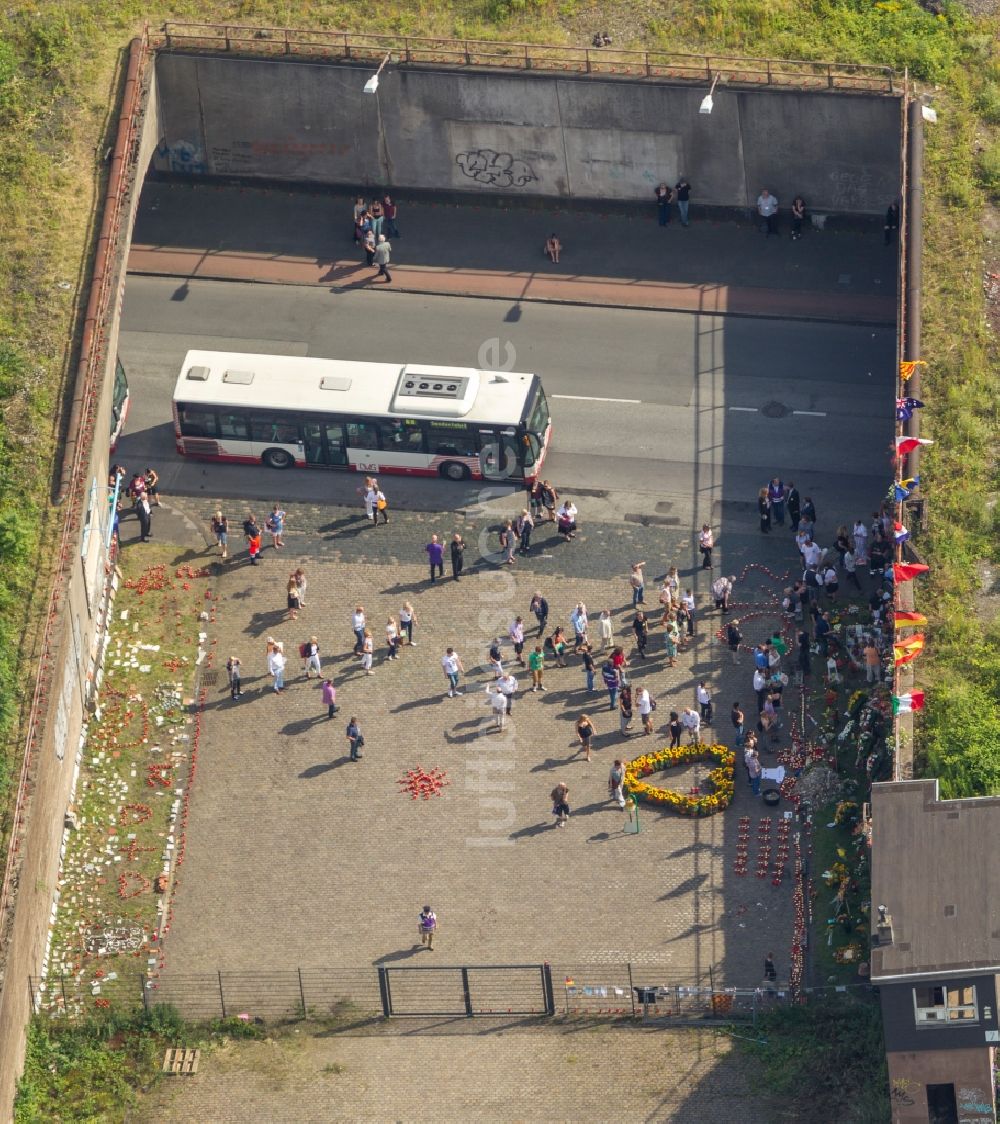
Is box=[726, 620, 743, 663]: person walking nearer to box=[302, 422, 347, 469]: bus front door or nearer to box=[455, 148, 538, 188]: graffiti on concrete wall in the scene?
box=[302, 422, 347, 469]: bus front door

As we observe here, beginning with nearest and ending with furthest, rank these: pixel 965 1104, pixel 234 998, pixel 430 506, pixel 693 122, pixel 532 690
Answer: pixel 965 1104 < pixel 234 998 < pixel 532 690 < pixel 430 506 < pixel 693 122

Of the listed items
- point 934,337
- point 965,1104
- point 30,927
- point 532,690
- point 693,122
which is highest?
point 693,122


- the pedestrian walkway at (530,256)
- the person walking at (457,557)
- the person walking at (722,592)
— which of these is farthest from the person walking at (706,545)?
the pedestrian walkway at (530,256)

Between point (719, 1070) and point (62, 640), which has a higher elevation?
point (62, 640)

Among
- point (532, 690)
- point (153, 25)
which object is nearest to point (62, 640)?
point (532, 690)

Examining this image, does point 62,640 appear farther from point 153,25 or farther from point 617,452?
point 153,25

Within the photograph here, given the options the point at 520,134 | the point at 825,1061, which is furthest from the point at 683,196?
the point at 825,1061

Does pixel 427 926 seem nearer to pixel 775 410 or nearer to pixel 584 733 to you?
pixel 584 733
